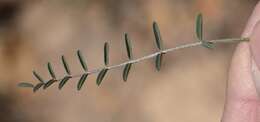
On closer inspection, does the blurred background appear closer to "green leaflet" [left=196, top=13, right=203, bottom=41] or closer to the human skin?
the human skin

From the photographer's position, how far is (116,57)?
151cm

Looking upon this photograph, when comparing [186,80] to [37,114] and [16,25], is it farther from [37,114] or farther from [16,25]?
[16,25]

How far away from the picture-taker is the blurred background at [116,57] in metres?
1.45

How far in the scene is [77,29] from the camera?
5.16ft

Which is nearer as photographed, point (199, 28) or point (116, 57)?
point (199, 28)

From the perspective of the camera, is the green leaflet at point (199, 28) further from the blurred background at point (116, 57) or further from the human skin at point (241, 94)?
the blurred background at point (116, 57)

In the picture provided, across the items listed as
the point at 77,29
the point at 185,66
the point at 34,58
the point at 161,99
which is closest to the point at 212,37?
the point at 185,66

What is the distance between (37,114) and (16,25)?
29 cm

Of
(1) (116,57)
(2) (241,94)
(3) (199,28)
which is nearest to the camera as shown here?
(3) (199,28)

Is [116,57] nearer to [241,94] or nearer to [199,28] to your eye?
[241,94]

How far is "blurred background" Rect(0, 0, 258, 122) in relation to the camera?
145 cm

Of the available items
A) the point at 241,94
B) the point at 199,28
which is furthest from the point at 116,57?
the point at 199,28

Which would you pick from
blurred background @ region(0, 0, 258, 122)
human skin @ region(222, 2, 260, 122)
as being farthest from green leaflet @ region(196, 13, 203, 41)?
blurred background @ region(0, 0, 258, 122)

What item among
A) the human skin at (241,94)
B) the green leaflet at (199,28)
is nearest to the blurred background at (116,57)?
the human skin at (241,94)
